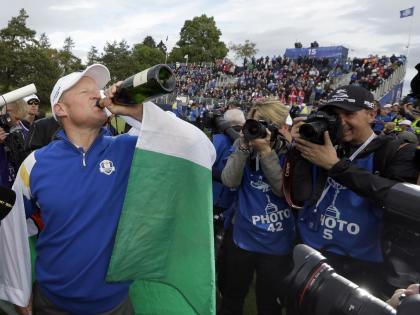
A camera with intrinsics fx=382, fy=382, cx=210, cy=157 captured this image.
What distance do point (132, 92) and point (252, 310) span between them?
2.66 metres

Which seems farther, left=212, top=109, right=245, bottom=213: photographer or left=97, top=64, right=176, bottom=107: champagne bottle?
left=212, top=109, right=245, bottom=213: photographer

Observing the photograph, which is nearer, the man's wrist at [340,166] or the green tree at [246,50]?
the man's wrist at [340,166]

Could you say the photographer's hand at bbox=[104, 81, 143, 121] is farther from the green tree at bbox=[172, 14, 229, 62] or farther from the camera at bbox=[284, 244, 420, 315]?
the green tree at bbox=[172, 14, 229, 62]

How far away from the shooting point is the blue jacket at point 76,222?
1.91 meters

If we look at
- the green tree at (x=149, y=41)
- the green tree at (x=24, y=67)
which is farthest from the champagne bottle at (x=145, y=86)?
the green tree at (x=149, y=41)

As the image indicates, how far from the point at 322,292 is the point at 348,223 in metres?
1.25

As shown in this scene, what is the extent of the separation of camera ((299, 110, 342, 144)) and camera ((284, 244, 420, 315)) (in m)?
1.03

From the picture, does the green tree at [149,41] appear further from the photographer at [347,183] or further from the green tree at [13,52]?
the photographer at [347,183]

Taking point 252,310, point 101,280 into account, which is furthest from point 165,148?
point 252,310

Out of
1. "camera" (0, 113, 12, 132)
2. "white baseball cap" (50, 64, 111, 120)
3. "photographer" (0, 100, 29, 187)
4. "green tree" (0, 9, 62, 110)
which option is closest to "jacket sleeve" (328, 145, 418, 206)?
"white baseball cap" (50, 64, 111, 120)

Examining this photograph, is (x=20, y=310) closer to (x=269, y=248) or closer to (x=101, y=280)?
(x=101, y=280)

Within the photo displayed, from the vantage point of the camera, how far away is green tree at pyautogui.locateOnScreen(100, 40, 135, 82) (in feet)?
195

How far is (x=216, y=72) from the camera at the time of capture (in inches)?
1576

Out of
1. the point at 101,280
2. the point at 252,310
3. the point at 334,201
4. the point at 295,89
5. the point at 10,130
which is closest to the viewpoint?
the point at 101,280
